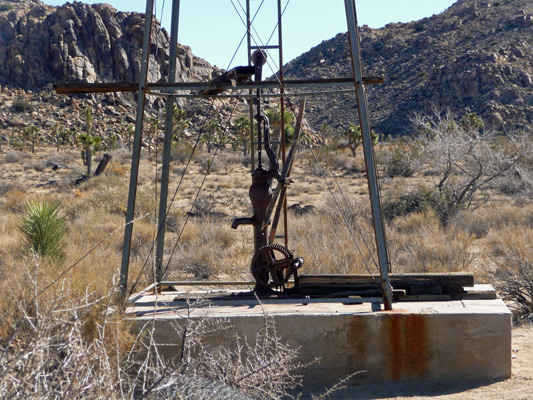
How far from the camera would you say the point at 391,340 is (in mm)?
5426

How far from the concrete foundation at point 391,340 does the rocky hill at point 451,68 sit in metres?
38.6

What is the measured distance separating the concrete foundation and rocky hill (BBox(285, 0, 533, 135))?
38565mm

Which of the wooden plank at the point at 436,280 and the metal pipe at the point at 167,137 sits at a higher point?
the metal pipe at the point at 167,137

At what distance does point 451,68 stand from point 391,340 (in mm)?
48395

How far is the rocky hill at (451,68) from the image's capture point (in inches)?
1854

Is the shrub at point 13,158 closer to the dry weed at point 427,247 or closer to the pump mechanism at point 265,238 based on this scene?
the dry weed at point 427,247

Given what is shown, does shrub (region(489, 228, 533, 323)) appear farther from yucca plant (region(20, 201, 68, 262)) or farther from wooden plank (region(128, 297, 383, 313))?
yucca plant (region(20, 201, 68, 262))

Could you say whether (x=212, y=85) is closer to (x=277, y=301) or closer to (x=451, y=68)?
(x=277, y=301)

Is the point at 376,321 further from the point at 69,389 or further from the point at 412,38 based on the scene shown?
the point at 412,38

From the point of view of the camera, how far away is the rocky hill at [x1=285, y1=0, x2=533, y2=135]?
47094 mm

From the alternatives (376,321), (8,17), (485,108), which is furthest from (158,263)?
(8,17)

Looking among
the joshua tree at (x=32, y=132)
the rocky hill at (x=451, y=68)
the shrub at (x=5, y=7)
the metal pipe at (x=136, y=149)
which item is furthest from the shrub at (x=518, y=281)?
the shrub at (x=5, y=7)

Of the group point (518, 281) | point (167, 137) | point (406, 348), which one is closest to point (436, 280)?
point (406, 348)

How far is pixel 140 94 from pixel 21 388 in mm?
3577
